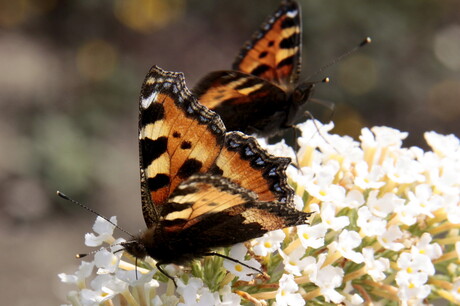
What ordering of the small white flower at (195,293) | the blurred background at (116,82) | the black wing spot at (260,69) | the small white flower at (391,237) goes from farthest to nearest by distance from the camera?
the blurred background at (116,82), the black wing spot at (260,69), the small white flower at (391,237), the small white flower at (195,293)

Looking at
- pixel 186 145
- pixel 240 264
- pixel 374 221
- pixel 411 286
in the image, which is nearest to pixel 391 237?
pixel 374 221

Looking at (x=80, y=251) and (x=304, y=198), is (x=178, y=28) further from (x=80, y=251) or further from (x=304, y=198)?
(x=304, y=198)

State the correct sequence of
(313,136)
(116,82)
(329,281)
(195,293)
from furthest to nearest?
1. (116,82)
2. (313,136)
3. (329,281)
4. (195,293)

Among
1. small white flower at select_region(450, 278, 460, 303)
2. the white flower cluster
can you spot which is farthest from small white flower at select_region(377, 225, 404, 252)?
small white flower at select_region(450, 278, 460, 303)

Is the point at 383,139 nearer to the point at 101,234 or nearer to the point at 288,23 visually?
the point at 288,23

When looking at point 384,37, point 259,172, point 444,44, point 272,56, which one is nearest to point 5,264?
point 272,56

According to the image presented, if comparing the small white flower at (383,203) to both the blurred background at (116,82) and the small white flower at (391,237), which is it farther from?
the blurred background at (116,82)

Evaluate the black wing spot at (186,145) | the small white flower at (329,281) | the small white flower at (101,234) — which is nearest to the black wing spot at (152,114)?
the black wing spot at (186,145)
